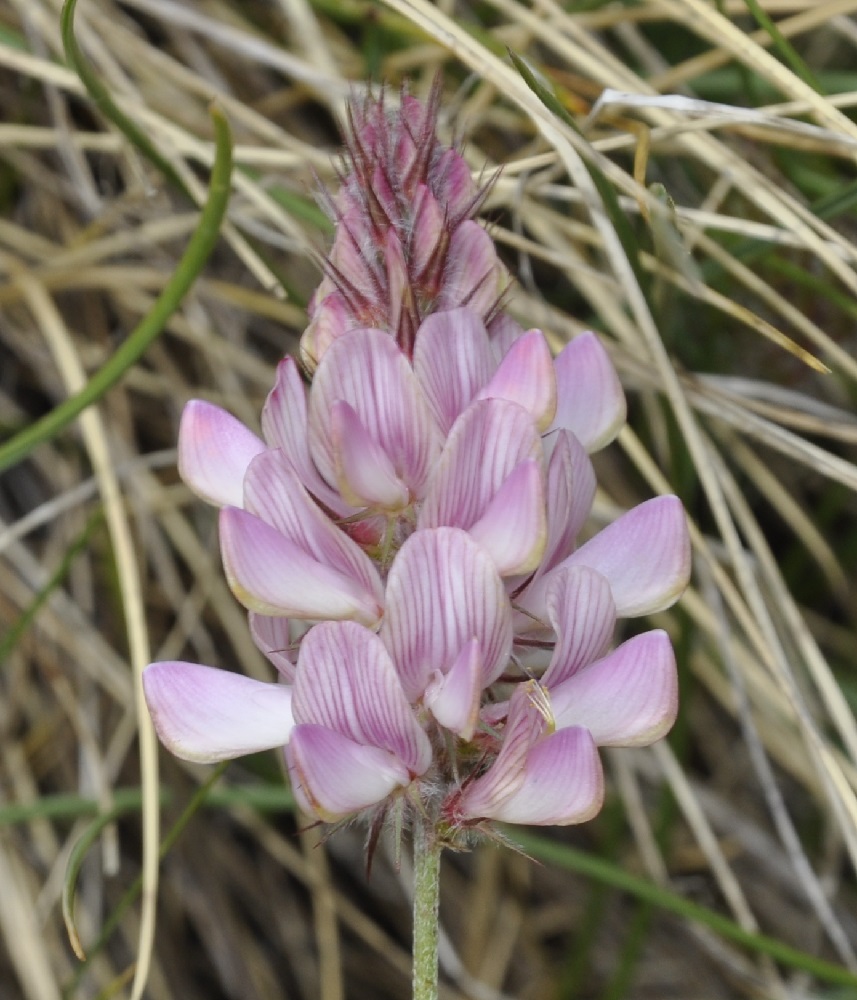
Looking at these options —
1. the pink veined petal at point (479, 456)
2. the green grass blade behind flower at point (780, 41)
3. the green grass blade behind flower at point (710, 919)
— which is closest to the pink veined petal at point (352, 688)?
the pink veined petal at point (479, 456)

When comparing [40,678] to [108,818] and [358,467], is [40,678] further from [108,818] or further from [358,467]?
[358,467]

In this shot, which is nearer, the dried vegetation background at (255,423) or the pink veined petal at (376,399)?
the pink veined petal at (376,399)

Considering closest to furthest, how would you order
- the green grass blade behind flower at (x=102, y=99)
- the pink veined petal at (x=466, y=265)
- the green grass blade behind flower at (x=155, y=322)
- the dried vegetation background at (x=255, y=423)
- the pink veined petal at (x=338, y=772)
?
the pink veined petal at (x=338, y=772)
the pink veined petal at (x=466, y=265)
the green grass blade behind flower at (x=102, y=99)
the green grass blade behind flower at (x=155, y=322)
the dried vegetation background at (x=255, y=423)

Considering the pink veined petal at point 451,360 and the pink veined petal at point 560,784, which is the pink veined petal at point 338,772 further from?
the pink veined petal at point 451,360

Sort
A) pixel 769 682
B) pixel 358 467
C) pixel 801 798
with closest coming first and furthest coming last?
1. pixel 358 467
2. pixel 769 682
3. pixel 801 798

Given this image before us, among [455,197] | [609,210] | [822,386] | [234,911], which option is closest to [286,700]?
[455,197]

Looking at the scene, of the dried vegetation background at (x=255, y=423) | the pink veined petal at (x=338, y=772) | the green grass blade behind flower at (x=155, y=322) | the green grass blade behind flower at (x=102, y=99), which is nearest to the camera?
the pink veined petal at (x=338, y=772)

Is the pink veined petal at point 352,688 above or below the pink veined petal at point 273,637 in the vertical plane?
above
